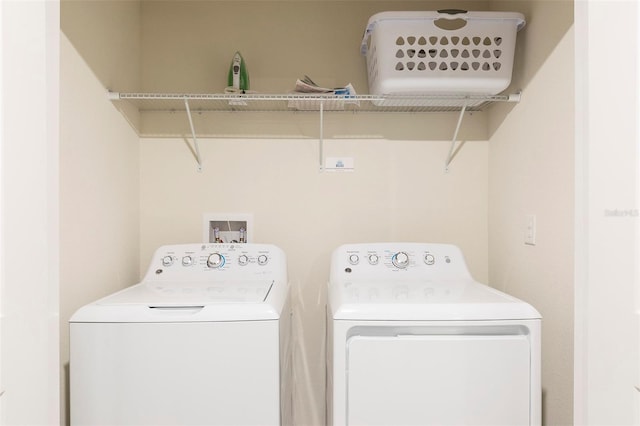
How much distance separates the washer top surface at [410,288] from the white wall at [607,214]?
56cm

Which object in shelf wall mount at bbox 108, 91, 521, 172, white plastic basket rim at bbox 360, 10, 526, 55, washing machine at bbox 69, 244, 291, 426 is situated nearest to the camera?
washing machine at bbox 69, 244, 291, 426

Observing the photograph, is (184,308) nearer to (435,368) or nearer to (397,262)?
(435,368)

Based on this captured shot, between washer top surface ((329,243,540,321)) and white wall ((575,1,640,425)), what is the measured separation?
0.56 metres

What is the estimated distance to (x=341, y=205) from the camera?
205 centimetres

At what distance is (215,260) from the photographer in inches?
69.3

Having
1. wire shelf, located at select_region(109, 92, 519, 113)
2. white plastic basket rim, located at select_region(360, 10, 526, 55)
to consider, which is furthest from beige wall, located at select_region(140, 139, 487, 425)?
white plastic basket rim, located at select_region(360, 10, 526, 55)

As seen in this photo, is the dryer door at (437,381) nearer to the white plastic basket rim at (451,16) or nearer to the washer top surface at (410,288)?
the washer top surface at (410,288)

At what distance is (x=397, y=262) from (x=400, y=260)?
0.05ft

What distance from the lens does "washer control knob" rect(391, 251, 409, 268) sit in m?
1.78

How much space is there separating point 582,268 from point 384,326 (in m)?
0.66

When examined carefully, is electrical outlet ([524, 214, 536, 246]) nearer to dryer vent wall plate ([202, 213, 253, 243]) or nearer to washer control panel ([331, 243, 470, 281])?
washer control panel ([331, 243, 470, 281])

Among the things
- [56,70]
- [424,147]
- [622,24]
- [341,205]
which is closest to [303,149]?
[341,205]

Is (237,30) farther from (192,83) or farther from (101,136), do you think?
(101,136)

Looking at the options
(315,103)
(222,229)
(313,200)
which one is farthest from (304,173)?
(222,229)
